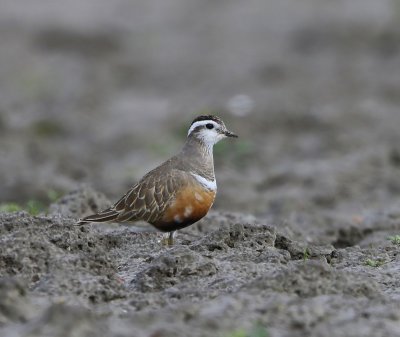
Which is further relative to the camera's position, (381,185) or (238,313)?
(381,185)

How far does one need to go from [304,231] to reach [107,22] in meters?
16.3

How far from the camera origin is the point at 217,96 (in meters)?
22.1

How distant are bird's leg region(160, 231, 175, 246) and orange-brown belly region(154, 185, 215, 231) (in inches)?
5.0

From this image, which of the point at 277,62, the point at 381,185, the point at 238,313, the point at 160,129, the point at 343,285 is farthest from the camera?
the point at 277,62

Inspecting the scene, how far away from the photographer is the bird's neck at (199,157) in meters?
10.2

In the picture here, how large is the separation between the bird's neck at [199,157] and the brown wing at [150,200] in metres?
0.22

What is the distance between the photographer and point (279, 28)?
25.7 metres

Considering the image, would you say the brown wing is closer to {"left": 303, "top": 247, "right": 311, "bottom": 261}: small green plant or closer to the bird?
the bird

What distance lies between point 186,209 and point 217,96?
1247 centimetres

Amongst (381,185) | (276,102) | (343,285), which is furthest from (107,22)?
(343,285)

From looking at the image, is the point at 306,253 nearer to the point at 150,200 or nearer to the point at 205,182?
the point at 205,182

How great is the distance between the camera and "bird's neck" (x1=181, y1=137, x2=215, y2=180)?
33.3ft

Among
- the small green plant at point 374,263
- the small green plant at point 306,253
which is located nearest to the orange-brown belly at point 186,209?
the small green plant at point 306,253

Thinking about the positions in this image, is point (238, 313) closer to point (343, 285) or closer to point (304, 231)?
point (343, 285)
